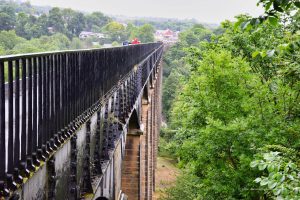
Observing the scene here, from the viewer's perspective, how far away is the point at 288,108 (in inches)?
439

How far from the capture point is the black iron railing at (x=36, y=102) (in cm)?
277

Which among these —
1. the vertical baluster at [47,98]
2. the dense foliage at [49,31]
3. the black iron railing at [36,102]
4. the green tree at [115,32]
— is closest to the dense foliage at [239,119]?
the black iron railing at [36,102]

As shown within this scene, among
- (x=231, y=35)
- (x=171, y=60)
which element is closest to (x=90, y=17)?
(x=171, y=60)

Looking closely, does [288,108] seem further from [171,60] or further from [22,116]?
[171,60]

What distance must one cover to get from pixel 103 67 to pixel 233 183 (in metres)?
5.59

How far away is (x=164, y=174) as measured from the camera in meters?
37.4

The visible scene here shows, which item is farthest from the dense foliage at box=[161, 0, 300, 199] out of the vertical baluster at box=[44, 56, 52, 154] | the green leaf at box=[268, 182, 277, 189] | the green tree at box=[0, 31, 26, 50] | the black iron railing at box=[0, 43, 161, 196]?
the green tree at box=[0, 31, 26, 50]

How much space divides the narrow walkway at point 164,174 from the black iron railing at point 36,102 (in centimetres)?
2479

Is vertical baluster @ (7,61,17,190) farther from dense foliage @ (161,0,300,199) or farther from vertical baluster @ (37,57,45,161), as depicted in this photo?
dense foliage @ (161,0,300,199)

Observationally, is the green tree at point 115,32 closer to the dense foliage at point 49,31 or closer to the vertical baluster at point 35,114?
the dense foliage at point 49,31

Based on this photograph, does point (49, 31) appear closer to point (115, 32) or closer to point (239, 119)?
point (115, 32)

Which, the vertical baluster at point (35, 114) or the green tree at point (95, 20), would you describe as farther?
the green tree at point (95, 20)

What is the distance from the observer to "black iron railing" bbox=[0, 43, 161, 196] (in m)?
2.77

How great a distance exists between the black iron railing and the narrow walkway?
81.3 ft
